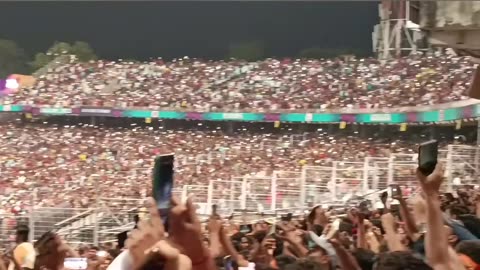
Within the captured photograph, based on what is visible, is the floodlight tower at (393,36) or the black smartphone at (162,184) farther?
the floodlight tower at (393,36)

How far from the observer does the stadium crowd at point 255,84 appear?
28.0 metres

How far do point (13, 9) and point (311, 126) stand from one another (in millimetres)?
37267

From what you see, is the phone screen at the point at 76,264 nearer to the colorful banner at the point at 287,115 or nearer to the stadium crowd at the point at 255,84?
the colorful banner at the point at 287,115

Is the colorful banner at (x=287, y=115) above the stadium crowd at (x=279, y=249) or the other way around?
above

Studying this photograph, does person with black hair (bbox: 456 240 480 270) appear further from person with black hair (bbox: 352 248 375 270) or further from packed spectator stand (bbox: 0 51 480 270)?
packed spectator stand (bbox: 0 51 480 270)

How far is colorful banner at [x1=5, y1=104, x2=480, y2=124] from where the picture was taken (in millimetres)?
22831

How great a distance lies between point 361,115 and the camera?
27.3 metres

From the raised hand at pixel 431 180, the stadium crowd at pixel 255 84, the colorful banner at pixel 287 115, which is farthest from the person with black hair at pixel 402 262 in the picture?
the stadium crowd at pixel 255 84

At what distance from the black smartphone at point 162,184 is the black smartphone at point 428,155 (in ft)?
2.12

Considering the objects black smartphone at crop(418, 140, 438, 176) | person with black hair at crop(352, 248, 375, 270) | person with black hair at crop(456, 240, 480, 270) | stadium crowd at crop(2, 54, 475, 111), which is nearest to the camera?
black smartphone at crop(418, 140, 438, 176)

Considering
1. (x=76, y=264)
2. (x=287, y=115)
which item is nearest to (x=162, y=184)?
(x=76, y=264)

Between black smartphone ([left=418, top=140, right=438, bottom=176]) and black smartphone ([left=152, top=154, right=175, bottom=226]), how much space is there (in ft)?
2.12

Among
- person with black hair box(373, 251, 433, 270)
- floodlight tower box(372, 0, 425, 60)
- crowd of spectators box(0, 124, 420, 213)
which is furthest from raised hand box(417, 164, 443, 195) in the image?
floodlight tower box(372, 0, 425, 60)

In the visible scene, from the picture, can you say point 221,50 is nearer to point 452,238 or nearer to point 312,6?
point 312,6
